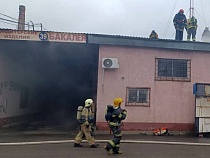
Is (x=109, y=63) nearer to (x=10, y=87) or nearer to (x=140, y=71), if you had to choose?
(x=140, y=71)

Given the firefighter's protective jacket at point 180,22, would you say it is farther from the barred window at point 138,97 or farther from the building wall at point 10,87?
the building wall at point 10,87

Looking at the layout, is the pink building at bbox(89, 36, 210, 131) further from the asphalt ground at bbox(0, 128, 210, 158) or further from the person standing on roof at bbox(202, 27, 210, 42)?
the person standing on roof at bbox(202, 27, 210, 42)

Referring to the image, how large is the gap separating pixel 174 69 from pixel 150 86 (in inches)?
51.4

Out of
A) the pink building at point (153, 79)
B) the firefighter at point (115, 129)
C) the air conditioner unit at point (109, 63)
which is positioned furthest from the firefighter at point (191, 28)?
the firefighter at point (115, 129)

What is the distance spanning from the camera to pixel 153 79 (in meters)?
12.5

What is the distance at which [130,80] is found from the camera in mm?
12352

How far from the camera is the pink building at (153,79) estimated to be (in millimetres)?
12203

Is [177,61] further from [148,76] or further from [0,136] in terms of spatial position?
[0,136]

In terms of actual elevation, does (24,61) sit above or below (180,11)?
below

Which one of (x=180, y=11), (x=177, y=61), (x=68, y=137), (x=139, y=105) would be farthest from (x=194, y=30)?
(x=68, y=137)

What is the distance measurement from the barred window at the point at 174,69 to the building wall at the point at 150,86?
17 cm

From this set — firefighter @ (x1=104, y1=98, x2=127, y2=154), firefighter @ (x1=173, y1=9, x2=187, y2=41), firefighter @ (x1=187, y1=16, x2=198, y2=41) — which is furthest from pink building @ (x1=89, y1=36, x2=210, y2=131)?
firefighter @ (x1=104, y1=98, x2=127, y2=154)

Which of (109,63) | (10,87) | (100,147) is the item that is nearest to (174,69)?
(109,63)

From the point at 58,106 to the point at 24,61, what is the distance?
535cm
